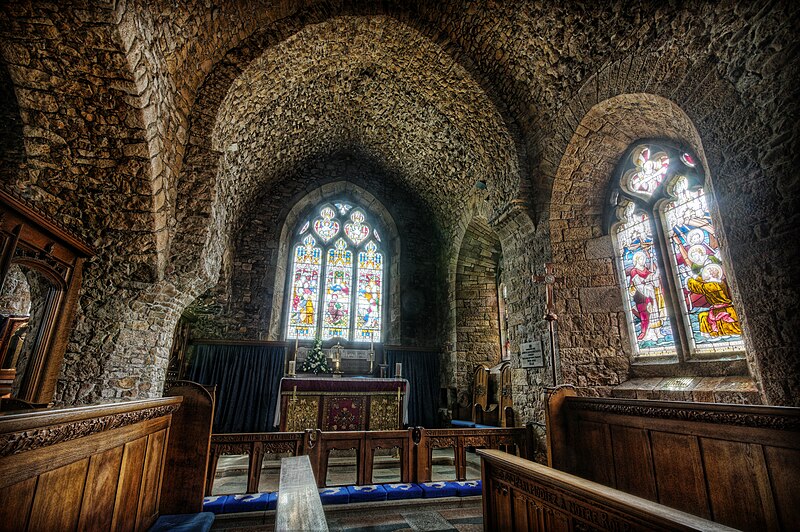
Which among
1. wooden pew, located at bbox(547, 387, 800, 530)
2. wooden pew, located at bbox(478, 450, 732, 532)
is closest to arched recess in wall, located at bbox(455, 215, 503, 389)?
wooden pew, located at bbox(547, 387, 800, 530)

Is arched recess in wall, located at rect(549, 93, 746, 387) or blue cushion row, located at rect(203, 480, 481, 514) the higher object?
arched recess in wall, located at rect(549, 93, 746, 387)

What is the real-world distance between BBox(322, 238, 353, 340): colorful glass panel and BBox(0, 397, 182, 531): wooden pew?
5.37 m

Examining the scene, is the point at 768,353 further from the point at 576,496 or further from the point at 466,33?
the point at 466,33

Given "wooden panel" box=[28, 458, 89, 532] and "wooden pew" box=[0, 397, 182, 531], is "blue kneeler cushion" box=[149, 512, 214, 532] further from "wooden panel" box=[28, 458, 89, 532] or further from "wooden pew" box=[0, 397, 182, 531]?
"wooden panel" box=[28, 458, 89, 532]

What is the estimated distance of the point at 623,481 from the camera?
2422 mm

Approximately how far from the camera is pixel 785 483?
1.65 m

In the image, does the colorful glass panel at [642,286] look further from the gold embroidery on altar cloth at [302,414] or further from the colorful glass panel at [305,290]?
the colorful glass panel at [305,290]

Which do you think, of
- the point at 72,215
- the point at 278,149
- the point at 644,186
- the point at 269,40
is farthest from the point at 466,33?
the point at 72,215

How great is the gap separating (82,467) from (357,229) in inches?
284

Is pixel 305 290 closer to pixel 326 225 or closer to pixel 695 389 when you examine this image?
pixel 326 225

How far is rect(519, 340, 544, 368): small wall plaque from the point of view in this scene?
15.4 feet

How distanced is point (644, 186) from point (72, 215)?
6453mm

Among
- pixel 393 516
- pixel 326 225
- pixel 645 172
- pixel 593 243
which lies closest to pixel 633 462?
pixel 393 516

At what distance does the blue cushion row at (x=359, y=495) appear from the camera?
9.32ft
